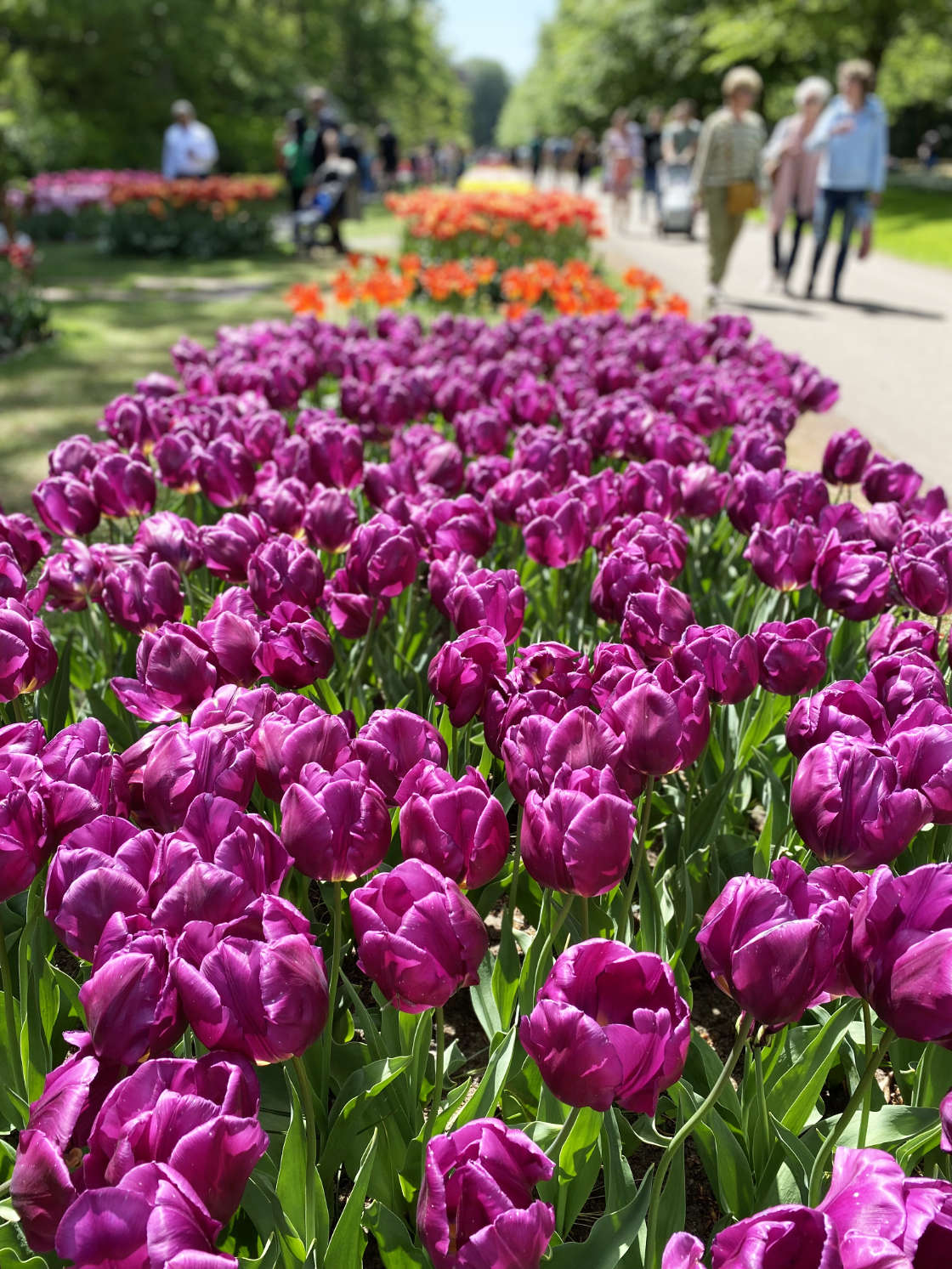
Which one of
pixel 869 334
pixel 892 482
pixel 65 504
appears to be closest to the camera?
pixel 65 504

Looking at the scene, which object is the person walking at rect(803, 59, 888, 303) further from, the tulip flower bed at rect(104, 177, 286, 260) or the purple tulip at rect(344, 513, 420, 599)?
the purple tulip at rect(344, 513, 420, 599)

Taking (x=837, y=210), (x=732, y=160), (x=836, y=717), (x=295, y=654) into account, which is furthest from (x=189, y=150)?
(x=836, y=717)

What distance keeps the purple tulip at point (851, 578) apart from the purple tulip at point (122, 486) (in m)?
1.63

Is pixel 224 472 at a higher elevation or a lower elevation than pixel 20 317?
lower

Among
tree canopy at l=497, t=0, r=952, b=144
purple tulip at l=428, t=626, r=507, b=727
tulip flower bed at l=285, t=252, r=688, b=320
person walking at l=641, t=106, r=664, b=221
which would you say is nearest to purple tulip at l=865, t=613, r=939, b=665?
purple tulip at l=428, t=626, r=507, b=727

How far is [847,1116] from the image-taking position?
1.36 m

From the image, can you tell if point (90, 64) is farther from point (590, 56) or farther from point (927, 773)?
point (927, 773)

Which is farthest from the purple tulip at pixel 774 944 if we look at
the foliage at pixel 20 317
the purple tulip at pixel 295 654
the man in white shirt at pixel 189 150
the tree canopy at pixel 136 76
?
the tree canopy at pixel 136 76

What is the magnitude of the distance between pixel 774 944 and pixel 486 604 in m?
0.97

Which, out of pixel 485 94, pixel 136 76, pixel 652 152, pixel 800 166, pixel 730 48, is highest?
pixel 485 94

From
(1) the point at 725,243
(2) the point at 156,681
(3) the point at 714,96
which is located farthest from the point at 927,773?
(3) the point at 714,96

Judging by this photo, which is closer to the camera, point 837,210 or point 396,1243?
point 396,1243

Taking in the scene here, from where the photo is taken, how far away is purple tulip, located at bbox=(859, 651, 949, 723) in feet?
5.49

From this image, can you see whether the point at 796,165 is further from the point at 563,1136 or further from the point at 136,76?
the point at 136,76
